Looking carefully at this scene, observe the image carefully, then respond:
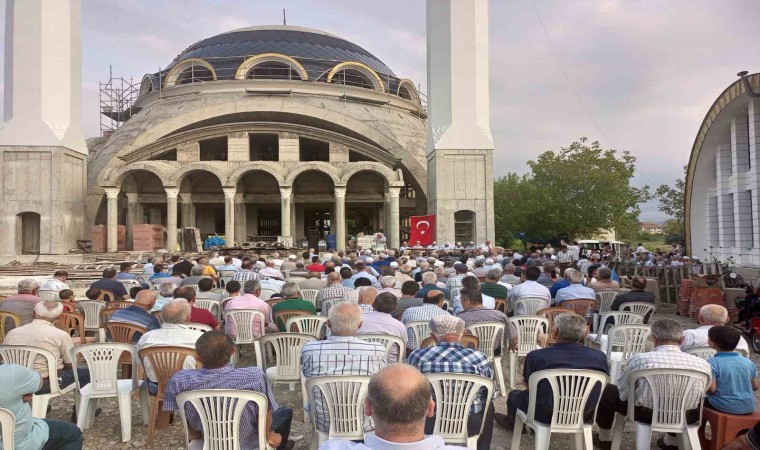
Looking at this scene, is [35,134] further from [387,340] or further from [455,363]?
[455,363]

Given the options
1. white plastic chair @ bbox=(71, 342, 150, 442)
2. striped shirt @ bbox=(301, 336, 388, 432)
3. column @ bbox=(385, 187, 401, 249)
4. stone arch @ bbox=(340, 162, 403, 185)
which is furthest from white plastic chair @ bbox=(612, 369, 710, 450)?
stone arch @ bbox=(340, 162, 403, 185)

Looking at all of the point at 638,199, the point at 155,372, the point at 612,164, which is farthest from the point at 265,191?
the point at 155,372

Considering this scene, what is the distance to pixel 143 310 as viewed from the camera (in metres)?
6.21

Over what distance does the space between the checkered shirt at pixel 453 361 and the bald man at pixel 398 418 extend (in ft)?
5.53

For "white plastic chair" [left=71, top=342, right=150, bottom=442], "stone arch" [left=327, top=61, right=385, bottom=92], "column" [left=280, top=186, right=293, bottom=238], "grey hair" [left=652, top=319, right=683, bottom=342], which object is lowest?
"white plastic chair" [left=71, top=342, right=150, bottom=442]

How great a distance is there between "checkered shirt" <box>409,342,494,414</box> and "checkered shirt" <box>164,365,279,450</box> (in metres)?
1.13

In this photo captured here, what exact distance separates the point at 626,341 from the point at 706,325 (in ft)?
2.93

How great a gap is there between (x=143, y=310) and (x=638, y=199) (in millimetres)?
36307

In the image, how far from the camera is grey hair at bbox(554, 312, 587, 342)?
4094 millimetres

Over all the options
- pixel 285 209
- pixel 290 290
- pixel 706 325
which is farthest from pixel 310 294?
pixel 285 209

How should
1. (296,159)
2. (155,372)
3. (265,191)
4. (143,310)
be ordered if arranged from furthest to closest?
1. (265,191)
2. (296,159)
3. (143,310)
4. (155,372)

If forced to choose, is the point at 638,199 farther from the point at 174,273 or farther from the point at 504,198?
the point at 174,273

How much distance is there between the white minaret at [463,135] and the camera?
24.5m

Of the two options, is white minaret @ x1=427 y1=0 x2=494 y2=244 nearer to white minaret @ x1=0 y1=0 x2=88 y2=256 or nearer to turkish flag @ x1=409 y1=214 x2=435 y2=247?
turkish flag @ x1=409 y1=214 x2=435 y2=247
